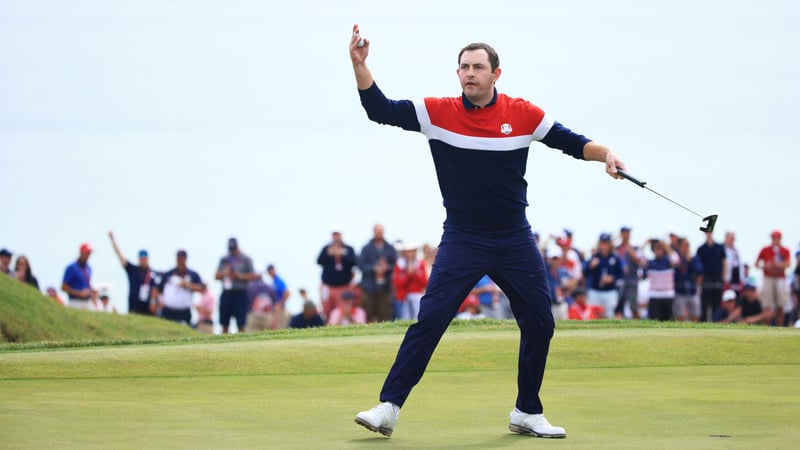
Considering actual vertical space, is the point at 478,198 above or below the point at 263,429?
above

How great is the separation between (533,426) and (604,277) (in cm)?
1641

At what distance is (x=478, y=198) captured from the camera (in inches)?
310

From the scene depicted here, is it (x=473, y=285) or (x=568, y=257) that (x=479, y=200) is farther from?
(x=568, y=257)

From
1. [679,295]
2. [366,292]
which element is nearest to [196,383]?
[366,292]

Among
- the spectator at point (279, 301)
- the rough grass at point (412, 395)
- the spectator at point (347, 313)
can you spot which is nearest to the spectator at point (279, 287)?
the spectator at point (279, 301)

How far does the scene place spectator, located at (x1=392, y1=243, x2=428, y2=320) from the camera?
2223cm

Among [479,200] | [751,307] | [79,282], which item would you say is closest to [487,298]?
[751,307]

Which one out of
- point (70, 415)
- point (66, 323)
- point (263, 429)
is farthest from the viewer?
point (66, 323)

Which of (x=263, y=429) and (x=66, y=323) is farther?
(x=66, y=323)

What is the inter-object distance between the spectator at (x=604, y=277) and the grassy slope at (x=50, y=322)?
748cm

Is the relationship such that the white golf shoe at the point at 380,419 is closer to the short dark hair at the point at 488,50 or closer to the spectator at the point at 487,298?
the short dark hair at the point at 488,50

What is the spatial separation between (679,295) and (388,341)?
11.2m

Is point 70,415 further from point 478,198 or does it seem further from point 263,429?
point 478,198

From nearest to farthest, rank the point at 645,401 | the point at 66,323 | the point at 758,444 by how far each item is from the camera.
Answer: the point at 758,444 < the point at 645,401 < the point at 66,323
